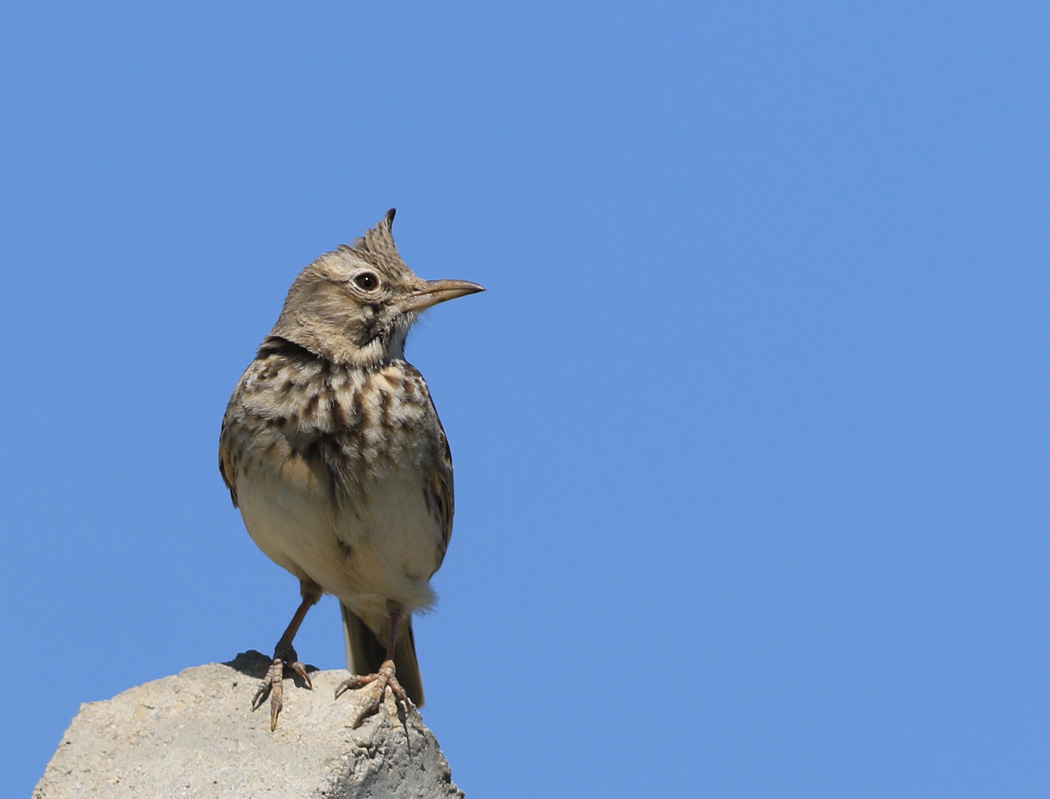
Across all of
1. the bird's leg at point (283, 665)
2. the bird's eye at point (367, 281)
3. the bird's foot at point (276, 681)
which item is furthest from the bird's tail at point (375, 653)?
the bird's eye at point (367, 281)

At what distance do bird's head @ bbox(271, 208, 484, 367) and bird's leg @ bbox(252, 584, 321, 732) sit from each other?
64.9 inches

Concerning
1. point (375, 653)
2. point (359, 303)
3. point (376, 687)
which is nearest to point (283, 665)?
point (376, 687)

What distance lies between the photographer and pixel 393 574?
9.41 meters

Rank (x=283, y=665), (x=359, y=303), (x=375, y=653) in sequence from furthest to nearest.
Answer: (x=375, y=653), (x=359, y=303), (x=283, y=665)

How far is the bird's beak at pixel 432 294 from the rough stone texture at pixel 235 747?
252 cm

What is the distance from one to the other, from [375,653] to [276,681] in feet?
6.62

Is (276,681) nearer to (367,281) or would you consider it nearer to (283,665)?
(283,665)

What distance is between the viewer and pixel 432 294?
960cm

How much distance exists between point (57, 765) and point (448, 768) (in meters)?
2.21

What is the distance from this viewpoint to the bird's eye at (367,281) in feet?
31.4

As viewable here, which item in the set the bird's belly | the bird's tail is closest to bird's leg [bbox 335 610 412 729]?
the bird's belly

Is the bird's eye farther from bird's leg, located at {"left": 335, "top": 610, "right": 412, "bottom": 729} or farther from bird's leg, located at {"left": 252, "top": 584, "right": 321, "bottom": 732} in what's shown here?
bird's leg, located at {"left": 335, "top": 610, "right": 412, "bottom": 729}

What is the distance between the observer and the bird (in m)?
8.92

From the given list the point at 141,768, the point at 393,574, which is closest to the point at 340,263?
the point at 393,574
